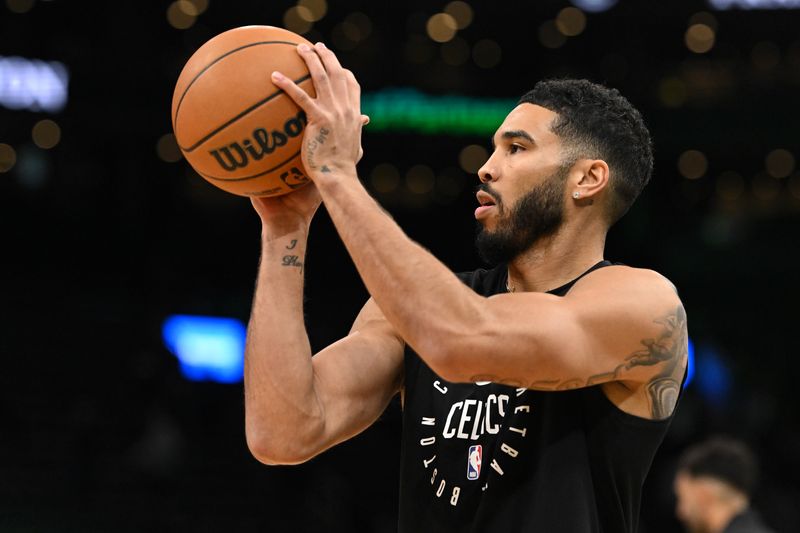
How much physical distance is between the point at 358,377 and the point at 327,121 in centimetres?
88

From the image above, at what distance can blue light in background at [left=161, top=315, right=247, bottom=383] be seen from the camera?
15211mm

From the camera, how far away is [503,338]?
9.12 feet

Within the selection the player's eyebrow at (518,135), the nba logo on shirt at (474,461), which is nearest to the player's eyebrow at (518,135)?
the player's eyebrow at (518,135)

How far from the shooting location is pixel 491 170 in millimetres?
3342

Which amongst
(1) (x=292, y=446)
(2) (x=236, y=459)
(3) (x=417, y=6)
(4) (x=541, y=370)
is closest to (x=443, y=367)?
(4) (x=541, y=370)

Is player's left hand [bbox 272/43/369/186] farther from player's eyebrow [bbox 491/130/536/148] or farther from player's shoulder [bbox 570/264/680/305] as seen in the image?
player's shoulder [bbox 570/264/680/305]

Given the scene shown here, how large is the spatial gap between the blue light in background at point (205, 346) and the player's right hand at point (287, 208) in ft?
39.4

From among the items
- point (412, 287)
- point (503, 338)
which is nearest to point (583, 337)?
point (503, 338)

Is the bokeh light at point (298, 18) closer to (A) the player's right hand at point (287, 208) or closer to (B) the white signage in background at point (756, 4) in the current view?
(B) the white signage in background at point (756, 4)

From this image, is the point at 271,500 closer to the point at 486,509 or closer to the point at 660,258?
the point at 660,258

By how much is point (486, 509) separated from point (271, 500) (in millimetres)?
9951

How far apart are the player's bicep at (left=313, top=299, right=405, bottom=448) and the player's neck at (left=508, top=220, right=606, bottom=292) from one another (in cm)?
51

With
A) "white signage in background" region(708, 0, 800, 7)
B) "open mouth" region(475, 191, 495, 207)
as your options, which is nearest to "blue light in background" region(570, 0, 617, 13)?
"white signage in background" region(708, 0, 800, 7)

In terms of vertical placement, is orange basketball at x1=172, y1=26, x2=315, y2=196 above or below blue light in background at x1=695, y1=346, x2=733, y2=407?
above
